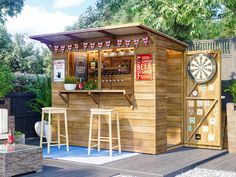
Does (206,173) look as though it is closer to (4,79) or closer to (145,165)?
(145,165)

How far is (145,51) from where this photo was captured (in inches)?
249

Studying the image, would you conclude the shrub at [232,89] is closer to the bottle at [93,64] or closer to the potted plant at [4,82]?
the bottle at [93,64]

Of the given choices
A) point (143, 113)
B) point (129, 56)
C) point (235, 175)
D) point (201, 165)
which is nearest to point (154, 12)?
point (129, 56)

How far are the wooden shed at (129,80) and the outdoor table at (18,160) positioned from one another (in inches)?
78.1

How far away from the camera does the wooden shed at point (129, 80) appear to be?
6.28m

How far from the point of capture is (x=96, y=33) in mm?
6555

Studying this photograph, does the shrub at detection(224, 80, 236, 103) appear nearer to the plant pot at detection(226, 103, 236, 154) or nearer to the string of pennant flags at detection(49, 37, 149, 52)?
the plant pot at detection(226, 103, 236, 154)

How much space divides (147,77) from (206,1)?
2.11 metres

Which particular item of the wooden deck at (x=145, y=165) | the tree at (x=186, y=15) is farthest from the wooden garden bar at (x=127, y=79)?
the tree at (x=186, y=15)

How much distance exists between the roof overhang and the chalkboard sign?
401 millimetres

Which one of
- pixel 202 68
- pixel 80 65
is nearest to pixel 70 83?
pixel 80 65

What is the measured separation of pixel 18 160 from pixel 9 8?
8.12 m

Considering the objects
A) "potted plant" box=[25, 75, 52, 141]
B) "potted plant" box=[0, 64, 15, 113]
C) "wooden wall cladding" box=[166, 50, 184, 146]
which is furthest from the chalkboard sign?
"wooden wall cladding" box=[166, 50, 184, 146]

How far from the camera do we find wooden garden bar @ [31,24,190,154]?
6273 mm
